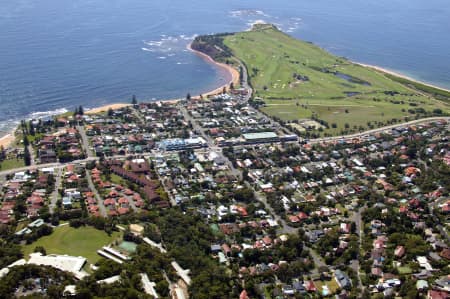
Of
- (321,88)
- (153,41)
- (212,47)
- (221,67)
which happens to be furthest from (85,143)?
(153,41)

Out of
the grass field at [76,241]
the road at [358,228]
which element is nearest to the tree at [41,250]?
the grass field at [76,241]

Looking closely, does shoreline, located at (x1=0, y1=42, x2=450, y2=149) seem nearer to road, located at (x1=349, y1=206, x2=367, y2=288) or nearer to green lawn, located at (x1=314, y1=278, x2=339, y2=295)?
road, located at (x1=349, y1=206, x2=367, y2=288)

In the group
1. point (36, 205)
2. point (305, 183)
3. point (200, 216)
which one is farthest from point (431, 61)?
point (36, 205)

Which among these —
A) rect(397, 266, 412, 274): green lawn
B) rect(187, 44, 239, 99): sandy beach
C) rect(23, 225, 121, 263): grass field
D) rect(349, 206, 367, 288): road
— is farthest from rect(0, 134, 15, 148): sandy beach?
rect(397, 266, 412, 274): green lawn

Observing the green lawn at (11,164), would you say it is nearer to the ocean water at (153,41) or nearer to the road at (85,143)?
the road at (85,143)

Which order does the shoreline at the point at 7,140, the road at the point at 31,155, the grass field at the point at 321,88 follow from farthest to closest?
the grass field at the point at 321,88 < the shoreline at the point at 7,140 < the road at the point at 31,155

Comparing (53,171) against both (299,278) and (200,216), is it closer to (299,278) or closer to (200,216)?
(200,216)
